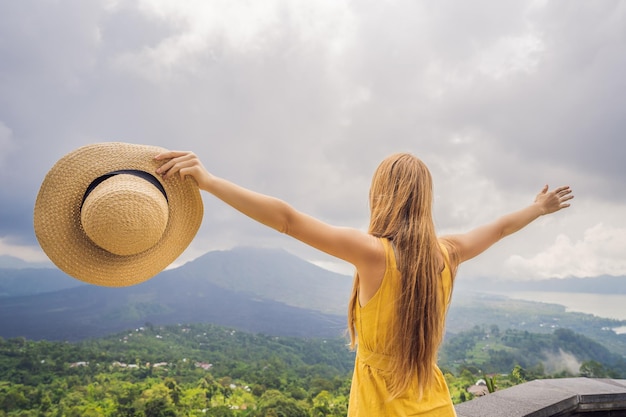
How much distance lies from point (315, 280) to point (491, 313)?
24.6 meters

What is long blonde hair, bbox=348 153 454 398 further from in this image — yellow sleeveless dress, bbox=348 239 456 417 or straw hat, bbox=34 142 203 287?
straw hat, bbox=34 142 203 287

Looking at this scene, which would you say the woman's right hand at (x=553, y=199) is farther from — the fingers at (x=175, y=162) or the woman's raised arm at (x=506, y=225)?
the fingers at (x=175, y=162)

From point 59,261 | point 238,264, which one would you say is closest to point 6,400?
point 59,261

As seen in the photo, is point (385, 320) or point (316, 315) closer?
point (385, 320)

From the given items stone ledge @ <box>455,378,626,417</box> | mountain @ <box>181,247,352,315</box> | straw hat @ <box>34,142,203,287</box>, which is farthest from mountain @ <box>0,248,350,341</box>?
straw hat @ <box>34,142,203,287</box>

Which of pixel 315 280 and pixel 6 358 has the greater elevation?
pixel 315 280

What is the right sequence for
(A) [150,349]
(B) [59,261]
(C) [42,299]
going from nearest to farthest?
(B) [59,261] → (A) [150,349] → (C) [42,299]

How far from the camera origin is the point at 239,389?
335 inches

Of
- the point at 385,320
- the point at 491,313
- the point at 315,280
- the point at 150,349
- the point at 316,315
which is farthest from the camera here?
the point at 315,280

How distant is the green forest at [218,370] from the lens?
7.12 meters

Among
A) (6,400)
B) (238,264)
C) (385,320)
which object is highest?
(238,264)

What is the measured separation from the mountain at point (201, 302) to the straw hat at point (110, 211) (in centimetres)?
1211

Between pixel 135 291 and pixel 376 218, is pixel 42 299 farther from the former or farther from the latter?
pixel 376 218

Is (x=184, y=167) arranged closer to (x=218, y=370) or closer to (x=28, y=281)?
(x=218, y=370)
